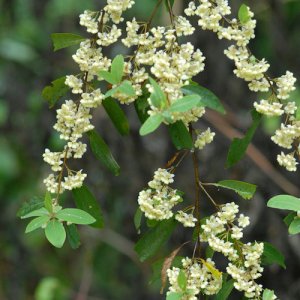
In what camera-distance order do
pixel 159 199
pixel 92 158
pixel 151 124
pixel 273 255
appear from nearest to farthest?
1. pixel 151 124
2. pixel 159 199
3. pixel 273 255
4. pixel 92 158

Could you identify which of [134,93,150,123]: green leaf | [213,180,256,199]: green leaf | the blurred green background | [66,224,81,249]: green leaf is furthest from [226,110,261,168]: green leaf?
the blurred green background

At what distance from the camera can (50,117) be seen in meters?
2.68

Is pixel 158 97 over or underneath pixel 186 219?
over

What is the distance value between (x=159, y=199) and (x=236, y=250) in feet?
0.46

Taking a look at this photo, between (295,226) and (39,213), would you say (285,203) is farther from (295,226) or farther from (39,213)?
(39,213)

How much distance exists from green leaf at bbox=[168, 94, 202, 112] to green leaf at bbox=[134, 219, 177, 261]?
10.3 inches

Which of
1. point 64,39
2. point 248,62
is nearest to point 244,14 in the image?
point 248,62

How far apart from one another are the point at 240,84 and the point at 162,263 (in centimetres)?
155

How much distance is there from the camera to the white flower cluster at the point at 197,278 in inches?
38.5

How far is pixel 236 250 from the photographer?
3.34 ft

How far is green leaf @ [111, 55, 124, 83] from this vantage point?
971mm

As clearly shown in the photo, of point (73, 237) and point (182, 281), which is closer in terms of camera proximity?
point (182, 281)

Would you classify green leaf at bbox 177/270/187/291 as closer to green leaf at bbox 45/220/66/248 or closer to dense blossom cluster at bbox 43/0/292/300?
dense blossom cluster at bbox 43/0/292/300

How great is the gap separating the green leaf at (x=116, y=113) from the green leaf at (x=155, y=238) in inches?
6.7
